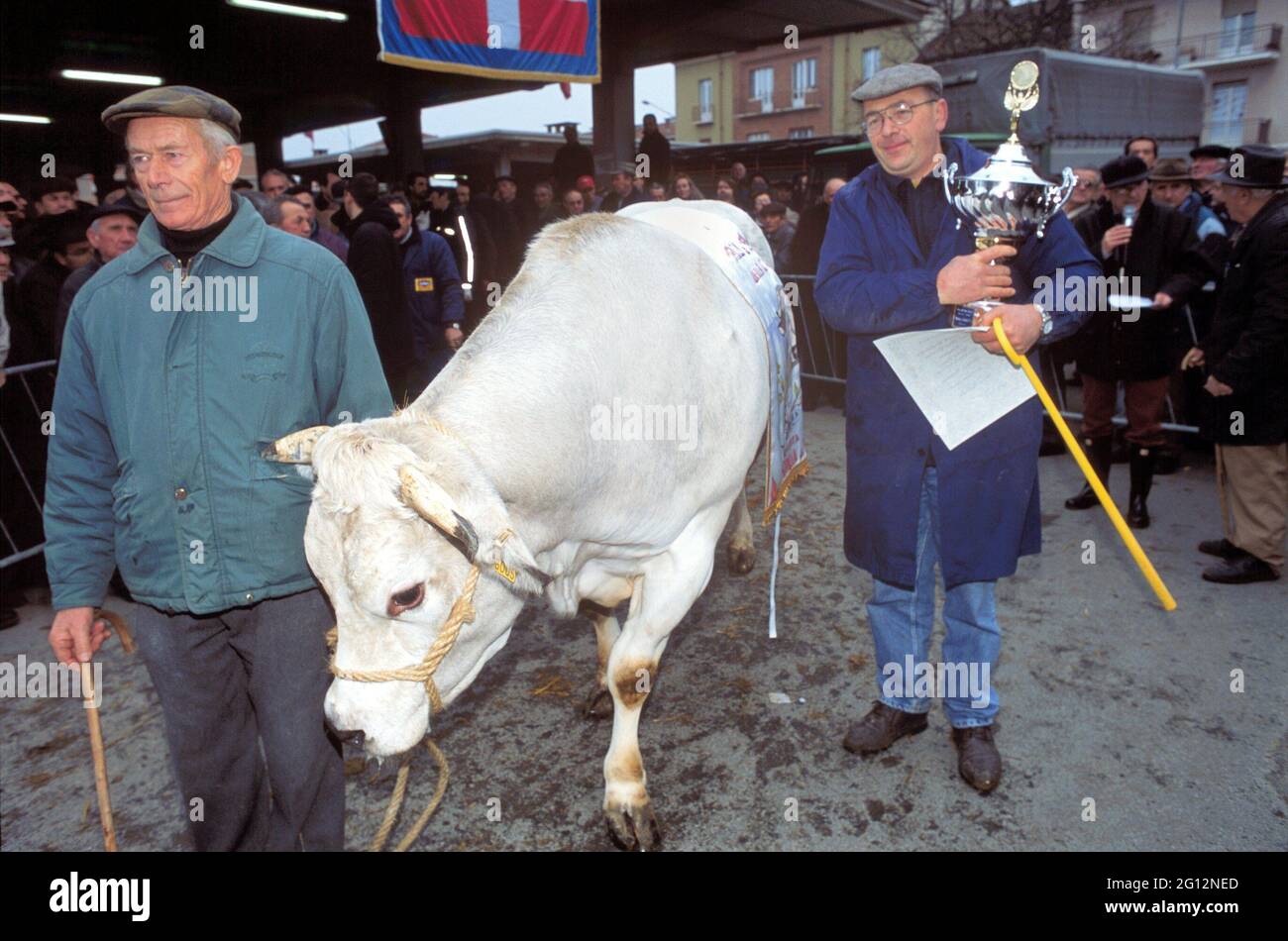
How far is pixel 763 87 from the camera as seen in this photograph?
43875 mm

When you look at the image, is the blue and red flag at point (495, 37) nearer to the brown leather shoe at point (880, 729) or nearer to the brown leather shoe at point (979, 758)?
the brown leather shoe at point (880, 729)

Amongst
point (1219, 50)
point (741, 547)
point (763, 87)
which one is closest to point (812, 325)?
point (741, 547)

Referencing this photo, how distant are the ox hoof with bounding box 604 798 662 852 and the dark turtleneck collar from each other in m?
2.13

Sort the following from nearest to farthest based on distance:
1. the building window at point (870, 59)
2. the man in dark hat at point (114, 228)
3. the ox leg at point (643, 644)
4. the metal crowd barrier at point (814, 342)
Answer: the ox leg at point (643, 644)
the man in dark hat at point (114, 228)
the metal crowd barrier at point (814, 342)
the building window at point (870, 59)

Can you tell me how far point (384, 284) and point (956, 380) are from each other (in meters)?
4.16

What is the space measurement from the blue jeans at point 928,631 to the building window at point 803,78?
43261 millimetres

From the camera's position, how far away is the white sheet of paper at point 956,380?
8.43ft

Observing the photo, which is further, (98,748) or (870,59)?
(870,59)

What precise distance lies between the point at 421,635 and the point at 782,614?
2.82 metres

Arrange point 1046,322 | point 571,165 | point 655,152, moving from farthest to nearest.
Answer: point 655,152 < point 571,165 < point 1046,322

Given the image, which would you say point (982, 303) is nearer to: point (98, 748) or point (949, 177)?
point (949, 177)

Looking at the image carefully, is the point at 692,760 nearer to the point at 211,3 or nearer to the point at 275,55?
the point at 211,3

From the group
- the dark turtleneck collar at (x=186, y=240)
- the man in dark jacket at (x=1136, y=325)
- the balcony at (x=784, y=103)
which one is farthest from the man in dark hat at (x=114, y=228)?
the balcony at (x=784, y=103)
